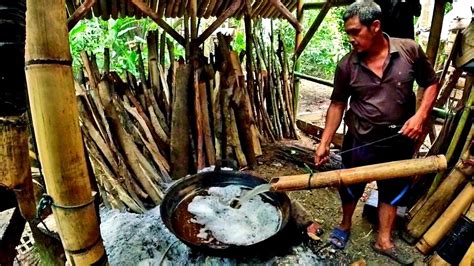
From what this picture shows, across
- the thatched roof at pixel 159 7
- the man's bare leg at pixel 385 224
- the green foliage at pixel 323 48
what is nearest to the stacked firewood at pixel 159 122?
the thatched roof at pixel 159 7

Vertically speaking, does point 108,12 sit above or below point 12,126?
above

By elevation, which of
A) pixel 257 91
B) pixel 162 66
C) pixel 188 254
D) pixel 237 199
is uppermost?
pixel 162 66

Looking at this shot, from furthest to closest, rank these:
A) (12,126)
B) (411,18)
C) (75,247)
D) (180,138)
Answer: (180,138), (411,18), (75,247), (12,126)

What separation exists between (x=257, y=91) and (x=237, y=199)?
7.77 ft

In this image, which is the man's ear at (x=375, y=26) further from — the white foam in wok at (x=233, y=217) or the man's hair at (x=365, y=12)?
the white foam in wok at (x=233, y=217)

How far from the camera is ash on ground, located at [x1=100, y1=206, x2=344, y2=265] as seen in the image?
2.71 m

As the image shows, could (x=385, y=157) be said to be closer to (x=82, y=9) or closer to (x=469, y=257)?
(x=469, y=257)

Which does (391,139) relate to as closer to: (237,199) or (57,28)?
(237,199)

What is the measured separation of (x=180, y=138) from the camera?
389 cm

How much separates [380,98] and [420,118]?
0.97 ft

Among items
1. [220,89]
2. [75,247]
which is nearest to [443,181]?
[220,89]

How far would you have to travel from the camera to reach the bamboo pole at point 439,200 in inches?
103

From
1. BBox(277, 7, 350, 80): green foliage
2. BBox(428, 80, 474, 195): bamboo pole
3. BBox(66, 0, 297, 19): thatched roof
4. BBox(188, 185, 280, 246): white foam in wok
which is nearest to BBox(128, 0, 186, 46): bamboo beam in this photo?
BBox(66, 0, 297, 19): thatched roof

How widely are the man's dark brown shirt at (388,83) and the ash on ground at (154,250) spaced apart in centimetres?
109
